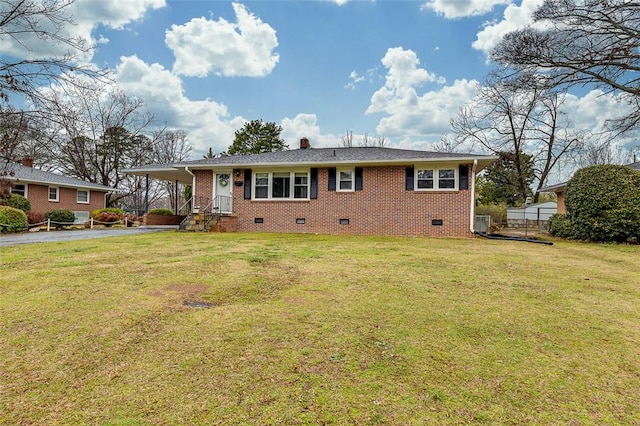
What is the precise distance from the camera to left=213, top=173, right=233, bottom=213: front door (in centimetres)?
1429

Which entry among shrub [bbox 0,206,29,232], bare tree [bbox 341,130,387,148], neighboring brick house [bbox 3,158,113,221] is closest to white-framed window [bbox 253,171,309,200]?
shrub [bbox 0,206,29,232]

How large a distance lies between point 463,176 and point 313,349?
37.4ft

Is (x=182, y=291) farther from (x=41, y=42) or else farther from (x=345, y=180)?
(x=345, y=180)

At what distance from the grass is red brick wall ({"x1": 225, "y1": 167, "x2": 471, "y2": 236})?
7.63m

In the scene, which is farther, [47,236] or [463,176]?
[463,176]

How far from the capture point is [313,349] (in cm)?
251

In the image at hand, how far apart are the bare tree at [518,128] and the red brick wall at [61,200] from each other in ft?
86.3

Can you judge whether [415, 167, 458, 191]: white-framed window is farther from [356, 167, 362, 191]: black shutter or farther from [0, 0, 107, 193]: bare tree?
[0, 0, 107, 193]: bare tree

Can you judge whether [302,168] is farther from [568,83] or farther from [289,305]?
[568,83]

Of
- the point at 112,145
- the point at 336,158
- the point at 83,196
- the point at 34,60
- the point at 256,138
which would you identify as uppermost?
the point at 256,138

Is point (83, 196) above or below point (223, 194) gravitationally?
above

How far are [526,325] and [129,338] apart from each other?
11.0 ft

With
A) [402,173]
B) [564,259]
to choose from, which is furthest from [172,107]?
[564,259]

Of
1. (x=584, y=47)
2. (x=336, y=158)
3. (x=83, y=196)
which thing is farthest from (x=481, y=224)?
(x=83, y=196)
